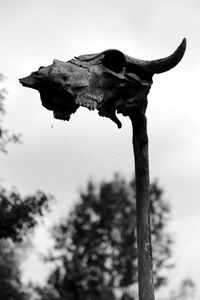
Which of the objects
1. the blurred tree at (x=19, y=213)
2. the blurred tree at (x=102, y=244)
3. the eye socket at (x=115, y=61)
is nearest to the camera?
the eye socket at (x=115, y=61)

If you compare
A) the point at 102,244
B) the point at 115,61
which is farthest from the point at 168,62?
the point at 102,244

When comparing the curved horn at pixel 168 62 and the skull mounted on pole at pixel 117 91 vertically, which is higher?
the curved horn at pixel 168 62

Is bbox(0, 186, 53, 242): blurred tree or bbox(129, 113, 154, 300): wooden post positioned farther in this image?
bbox(0, 186, 53, 242): blurred tree

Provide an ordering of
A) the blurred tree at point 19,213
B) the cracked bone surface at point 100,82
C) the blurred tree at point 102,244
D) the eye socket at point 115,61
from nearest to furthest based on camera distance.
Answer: the cracked bone surface at point 100,82 < the eye socket at point 115,61 < the blurred tree at point 19,213 < the blurred tree at point 102,244

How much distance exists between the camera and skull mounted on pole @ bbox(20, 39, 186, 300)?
17.0ft

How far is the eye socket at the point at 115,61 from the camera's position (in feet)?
18.6

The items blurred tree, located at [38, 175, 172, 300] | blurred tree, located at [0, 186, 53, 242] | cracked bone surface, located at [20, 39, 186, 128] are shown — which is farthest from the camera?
blurred tree, located at [38, 175, 172, 300]

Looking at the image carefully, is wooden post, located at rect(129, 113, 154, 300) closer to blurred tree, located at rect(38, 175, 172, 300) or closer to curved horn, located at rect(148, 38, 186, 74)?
curved horn, located at rect(148, 38, 186, 74)

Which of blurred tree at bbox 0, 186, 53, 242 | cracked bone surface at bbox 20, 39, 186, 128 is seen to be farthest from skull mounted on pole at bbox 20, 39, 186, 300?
blurred tree at bbox 0, 186, 53, 242

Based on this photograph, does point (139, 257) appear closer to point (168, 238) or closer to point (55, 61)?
point (55, 61)

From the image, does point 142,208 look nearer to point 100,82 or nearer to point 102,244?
point 100,82

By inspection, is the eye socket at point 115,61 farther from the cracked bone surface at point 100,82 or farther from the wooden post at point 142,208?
Answer: the wooden post at point 142,208

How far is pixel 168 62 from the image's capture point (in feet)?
18.1

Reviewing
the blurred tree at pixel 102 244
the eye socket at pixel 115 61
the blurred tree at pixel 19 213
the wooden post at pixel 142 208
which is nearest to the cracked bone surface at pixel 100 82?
the eye socket at pixel 115 61
